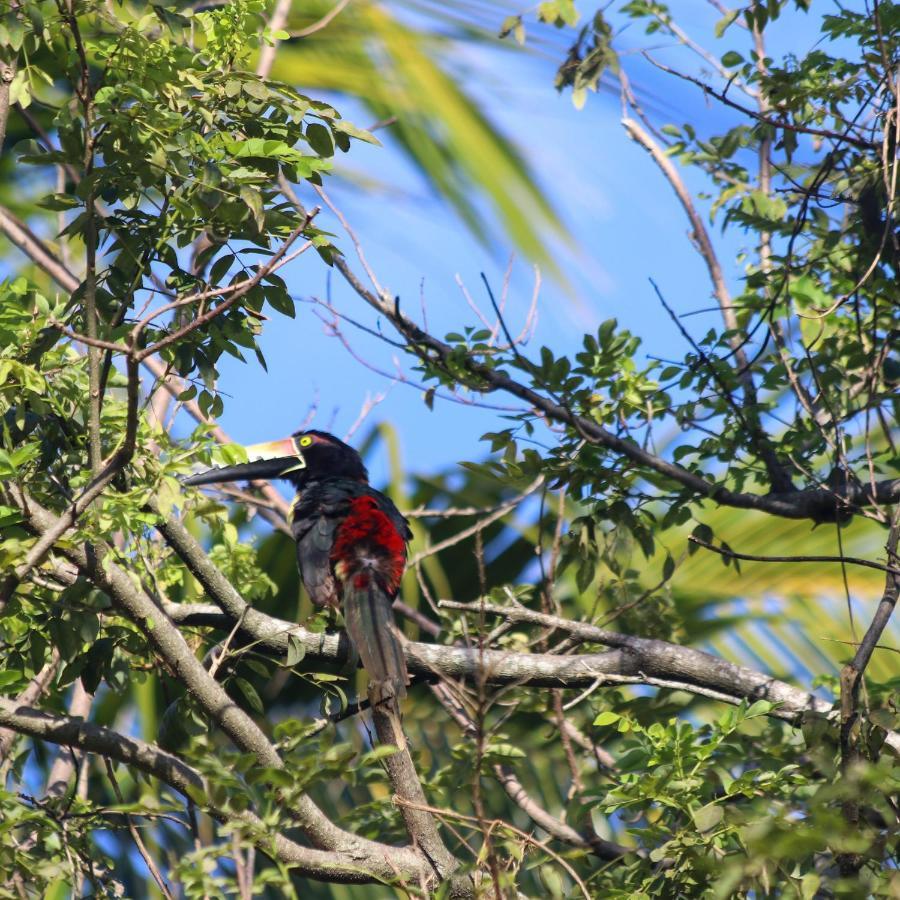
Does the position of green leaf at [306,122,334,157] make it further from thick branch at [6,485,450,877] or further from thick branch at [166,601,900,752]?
thick branch at [166,601,900,752]

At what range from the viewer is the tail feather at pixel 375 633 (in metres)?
3.49

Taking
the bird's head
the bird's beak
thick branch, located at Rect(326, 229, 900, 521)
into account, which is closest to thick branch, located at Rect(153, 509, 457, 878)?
thick branch, located at Rect(326, 229, 900, 521)

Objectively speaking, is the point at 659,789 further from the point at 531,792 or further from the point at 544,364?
the point at 531,792

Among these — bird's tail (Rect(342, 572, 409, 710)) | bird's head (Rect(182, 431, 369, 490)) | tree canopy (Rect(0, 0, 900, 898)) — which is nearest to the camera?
tree canopy (Rect(0, 0, 900, 898))

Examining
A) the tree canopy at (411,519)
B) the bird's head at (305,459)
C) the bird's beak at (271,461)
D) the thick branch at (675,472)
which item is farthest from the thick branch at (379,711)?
the bird's head at (305,459)

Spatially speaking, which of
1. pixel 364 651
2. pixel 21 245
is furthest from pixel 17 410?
pixel 21 245

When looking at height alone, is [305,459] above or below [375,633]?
above

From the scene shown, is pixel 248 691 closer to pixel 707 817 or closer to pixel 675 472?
pixel 707 817

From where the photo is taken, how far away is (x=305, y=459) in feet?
17.2

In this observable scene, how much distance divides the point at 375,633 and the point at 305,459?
1.68 metres

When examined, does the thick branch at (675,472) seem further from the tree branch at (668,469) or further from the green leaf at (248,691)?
the green leaf at (248,691)

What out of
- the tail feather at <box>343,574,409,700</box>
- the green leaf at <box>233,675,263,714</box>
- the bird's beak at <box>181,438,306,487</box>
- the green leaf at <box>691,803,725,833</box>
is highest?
the bird's beak at <box>181,438,306,487</box>

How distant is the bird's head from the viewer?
5.18 metres

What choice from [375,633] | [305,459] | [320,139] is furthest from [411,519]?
[320,139]
